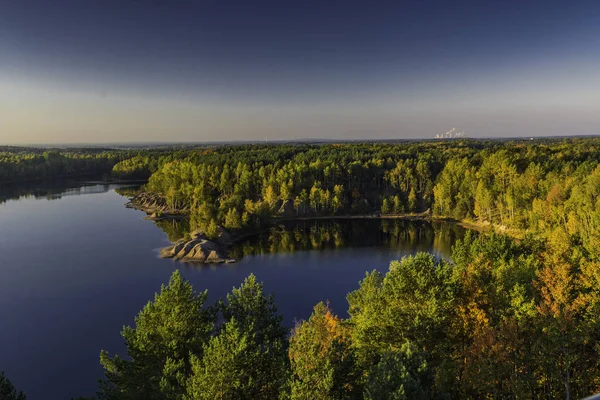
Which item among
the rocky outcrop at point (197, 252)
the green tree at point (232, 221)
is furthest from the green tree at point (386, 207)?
the rocky outcrop at point (197, 252)

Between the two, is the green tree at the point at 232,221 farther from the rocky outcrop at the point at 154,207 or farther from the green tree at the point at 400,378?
the green tree at the point at 400,378

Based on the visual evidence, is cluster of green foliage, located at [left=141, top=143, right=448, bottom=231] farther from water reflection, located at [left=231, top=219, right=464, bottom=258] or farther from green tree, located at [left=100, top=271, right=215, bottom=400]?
green tree, located at [left=100, top=271, right=215, bottom=400]

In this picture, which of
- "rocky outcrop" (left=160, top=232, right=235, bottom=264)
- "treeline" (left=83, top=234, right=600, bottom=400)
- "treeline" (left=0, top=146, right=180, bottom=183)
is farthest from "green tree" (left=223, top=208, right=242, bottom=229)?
"treeline" (left=0, top=146, right=180, bottom=183)

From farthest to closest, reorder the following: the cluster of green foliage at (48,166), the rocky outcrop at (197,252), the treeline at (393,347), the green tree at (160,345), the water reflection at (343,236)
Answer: the cluster of green foliage at (48,166) → the water reflection at (343,236) → the rocky outcrop at (197,252) → the green tree at (160,345) → the treeline at (393,347)

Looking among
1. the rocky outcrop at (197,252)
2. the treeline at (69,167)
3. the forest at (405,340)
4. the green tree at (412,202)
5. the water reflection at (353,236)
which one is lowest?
the water reflection at (353,236)

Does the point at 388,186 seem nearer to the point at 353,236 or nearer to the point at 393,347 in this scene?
the point at 353,236

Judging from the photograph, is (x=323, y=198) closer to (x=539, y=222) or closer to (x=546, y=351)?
(x=539, y=222)

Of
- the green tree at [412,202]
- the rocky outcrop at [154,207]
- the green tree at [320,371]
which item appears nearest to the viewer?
the green tree at [320,371]
